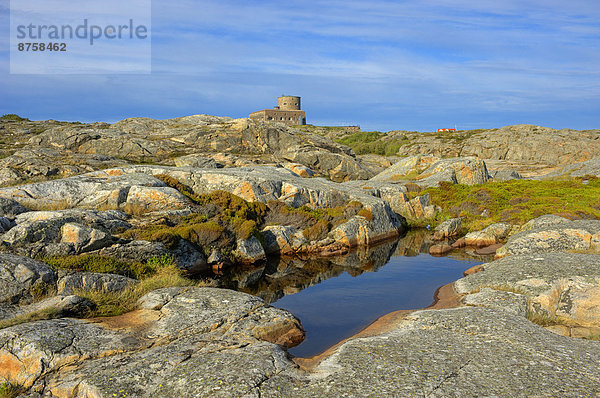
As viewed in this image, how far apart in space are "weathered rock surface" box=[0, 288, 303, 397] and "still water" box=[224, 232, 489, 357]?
110 inches

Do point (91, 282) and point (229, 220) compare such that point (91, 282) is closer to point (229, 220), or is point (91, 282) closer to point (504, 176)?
point (229, 220)

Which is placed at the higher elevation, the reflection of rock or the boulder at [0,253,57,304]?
the boulder at [0,253,57,304]

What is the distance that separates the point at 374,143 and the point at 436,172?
74171 millimetres

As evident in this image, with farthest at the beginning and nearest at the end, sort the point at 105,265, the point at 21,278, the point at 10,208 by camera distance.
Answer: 1. the point at 10,208
2. the point at 105,265
3. the point at 21,278

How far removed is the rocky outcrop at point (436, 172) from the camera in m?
50.7

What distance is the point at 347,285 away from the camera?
23844mm

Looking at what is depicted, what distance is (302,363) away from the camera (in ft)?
39.5

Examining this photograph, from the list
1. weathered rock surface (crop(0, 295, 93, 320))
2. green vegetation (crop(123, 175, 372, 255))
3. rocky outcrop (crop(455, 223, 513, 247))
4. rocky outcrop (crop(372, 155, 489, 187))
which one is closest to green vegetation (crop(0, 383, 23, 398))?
weathered rock surface (crop(0, 295, 93, 320))

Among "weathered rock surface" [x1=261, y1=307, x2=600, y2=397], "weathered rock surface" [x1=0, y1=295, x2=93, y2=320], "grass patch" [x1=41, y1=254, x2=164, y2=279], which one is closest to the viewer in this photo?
"weathered rock surface" [x1=261, y1=307, x2=600, y2=397]

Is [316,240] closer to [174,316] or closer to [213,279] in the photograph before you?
[213,279]

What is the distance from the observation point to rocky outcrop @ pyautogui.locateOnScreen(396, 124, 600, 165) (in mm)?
85800

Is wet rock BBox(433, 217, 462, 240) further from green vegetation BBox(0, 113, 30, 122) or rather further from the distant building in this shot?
the distant building

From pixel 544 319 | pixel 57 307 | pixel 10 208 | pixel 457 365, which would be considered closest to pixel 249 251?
pixel 10 208

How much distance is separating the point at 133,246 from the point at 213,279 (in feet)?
16.5
